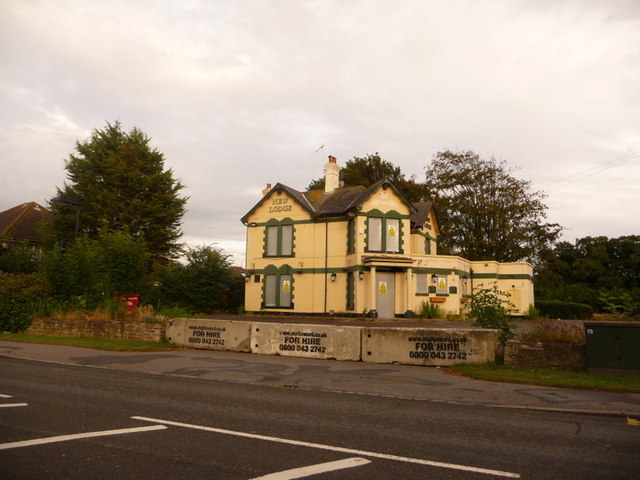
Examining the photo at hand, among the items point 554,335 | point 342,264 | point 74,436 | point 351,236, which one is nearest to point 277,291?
point 342,264

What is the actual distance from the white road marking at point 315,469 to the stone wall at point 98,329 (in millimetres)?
14020

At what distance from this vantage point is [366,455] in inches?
218

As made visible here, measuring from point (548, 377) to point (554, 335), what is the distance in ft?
6.56

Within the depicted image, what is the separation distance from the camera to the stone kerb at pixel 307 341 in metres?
14.6

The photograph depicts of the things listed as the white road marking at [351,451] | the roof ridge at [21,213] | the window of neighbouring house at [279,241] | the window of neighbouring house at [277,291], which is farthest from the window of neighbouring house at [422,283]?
the roof ridge at [21,213]

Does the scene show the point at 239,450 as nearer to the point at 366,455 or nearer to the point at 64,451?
the point at 366,455

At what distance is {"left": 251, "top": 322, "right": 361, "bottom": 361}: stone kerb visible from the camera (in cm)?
Answer: 1455

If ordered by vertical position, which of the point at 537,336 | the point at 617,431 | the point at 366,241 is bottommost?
the point at 617,431

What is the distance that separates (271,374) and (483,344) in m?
5.95

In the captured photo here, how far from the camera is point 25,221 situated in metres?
51.0

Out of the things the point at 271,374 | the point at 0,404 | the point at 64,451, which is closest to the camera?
the point at 64,451

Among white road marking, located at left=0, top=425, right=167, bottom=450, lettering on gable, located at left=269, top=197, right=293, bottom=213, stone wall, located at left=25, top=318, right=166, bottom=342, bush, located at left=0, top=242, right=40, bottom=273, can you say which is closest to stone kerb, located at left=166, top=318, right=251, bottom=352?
stone wall, located at left=25, top=318, right=166, bottom=342

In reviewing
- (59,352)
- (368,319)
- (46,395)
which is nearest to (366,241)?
(368,319)

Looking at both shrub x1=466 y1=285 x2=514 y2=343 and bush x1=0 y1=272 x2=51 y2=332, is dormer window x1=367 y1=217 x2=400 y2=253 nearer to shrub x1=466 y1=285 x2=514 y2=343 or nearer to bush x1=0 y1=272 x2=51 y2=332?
shrub x1=466 y1=285 x2=514 y2=343
